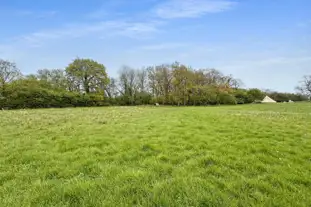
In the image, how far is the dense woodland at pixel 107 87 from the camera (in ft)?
105

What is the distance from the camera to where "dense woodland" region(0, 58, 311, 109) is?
31984 mm

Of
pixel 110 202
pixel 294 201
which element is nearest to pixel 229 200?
pixel 294 201

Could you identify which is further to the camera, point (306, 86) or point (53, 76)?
point (306, 86)

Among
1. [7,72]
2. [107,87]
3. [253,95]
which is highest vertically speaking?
[7,72]

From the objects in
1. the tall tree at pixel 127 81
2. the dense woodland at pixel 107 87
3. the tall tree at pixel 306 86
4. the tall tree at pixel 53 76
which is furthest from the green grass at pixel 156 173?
the tall tree at pixel 306 86

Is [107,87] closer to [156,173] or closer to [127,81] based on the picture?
[127,81]

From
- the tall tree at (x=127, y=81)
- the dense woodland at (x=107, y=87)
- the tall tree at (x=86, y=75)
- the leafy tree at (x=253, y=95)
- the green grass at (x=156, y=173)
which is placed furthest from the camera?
the leafy tree at (x=253, y=95)

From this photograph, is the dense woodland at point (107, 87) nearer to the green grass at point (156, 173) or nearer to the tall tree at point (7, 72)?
the tall tree at point (7, 72)

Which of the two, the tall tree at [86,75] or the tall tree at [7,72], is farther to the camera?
the tall tree at [86,75]

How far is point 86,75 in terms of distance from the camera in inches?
1608

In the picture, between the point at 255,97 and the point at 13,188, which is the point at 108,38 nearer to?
the point at 13,188

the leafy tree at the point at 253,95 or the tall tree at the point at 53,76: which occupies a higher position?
the tall tree at the point at 53,76

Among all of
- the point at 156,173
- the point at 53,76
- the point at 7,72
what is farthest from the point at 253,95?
the point at 7,72

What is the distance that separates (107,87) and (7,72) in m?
20.9
